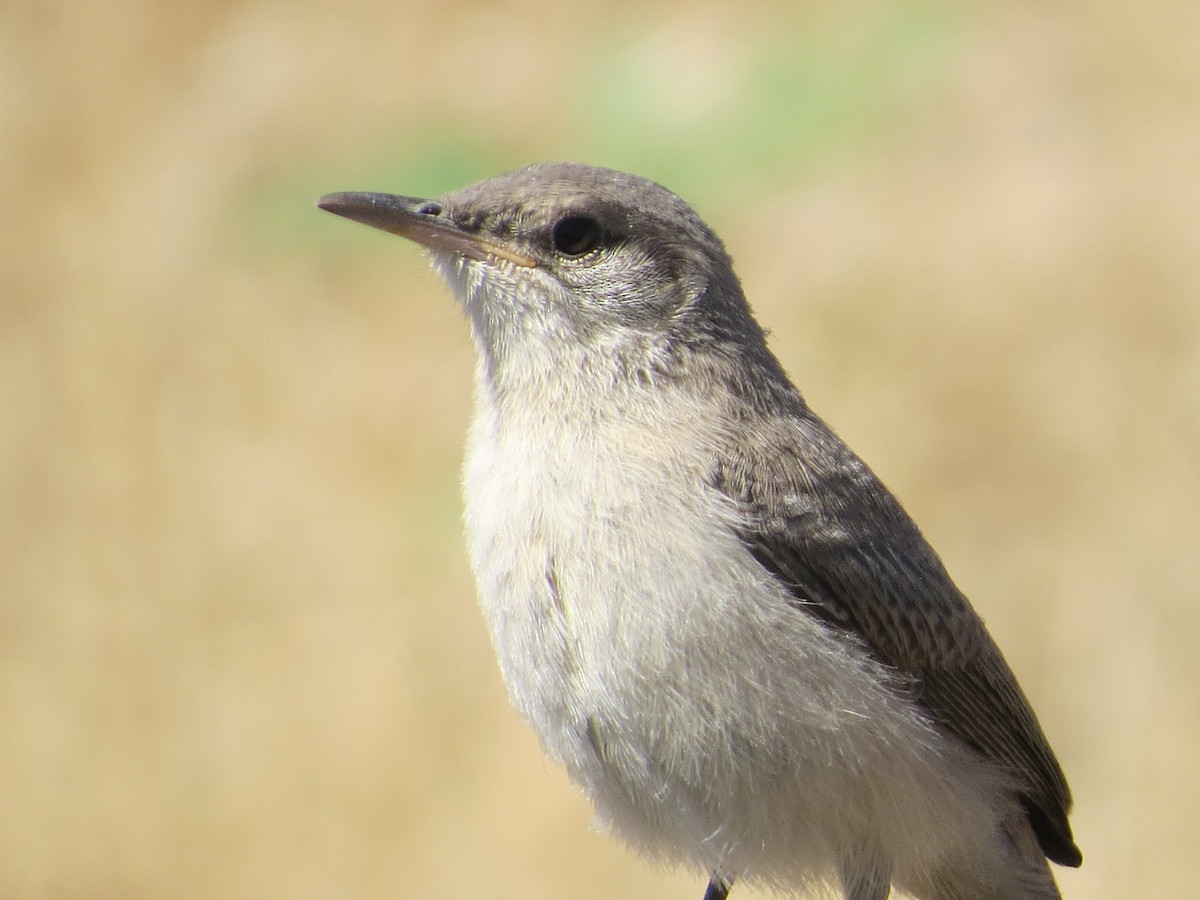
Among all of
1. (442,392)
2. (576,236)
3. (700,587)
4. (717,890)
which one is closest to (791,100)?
(442,392)

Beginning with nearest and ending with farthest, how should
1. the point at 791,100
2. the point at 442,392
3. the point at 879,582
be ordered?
the point at 879,582 < the point at 442,392 < the point at 791,100

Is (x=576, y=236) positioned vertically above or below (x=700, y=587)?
above

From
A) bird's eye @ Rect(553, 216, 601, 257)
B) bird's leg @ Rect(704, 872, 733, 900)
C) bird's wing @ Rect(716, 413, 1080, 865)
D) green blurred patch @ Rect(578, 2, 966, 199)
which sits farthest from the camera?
green blurred patch @ Rect(578, 2, 966, 199)

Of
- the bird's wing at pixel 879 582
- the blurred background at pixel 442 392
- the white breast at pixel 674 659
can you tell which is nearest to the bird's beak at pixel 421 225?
the white breast at pixel 674 659

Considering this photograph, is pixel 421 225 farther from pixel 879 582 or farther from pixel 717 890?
pixel 717 890

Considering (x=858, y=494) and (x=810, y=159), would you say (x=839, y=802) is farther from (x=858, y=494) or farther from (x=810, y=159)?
(x=810, y=159)

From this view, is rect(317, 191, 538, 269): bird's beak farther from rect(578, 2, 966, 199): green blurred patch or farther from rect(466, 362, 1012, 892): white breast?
rect(578, 2, 966, 199): green blurred patch

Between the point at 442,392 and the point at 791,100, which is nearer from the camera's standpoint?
the point at 442,392

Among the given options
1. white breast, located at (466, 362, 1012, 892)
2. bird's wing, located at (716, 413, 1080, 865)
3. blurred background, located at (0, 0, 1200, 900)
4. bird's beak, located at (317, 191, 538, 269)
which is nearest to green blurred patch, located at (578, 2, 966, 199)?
blurred background, located at (0, 0, 1200, 900)
